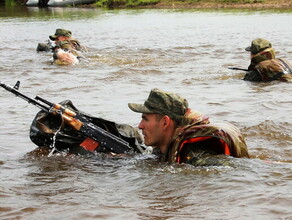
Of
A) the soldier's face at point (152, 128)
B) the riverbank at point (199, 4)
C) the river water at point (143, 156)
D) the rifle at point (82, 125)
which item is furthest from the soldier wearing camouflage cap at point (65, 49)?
the riverbank at point (199, 4)

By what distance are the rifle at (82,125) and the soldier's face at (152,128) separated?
2.50 ft

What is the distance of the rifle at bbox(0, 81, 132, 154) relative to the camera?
6.12m

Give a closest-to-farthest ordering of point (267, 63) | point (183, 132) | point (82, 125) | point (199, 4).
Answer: point (183, 132)
point (82, 125)
point (267, 63)
point (199, 4)

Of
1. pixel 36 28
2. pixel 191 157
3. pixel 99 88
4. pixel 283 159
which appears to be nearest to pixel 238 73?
pixel 99 88

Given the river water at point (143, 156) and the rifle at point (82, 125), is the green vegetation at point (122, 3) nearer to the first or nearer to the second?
the river water at point (143, 156)

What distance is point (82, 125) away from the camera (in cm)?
617

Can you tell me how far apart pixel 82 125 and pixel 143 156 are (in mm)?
672

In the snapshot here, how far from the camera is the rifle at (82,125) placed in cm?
612

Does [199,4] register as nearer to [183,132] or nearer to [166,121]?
[166,121]

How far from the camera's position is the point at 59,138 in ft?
20.8

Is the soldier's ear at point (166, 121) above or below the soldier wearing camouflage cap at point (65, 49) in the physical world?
above

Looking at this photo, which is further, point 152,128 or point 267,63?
point 267,63

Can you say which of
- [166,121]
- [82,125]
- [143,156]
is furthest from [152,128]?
[82,125]

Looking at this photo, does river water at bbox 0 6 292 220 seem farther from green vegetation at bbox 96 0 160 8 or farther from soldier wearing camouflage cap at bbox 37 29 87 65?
green vegetation at bbox 96 0 160 8
